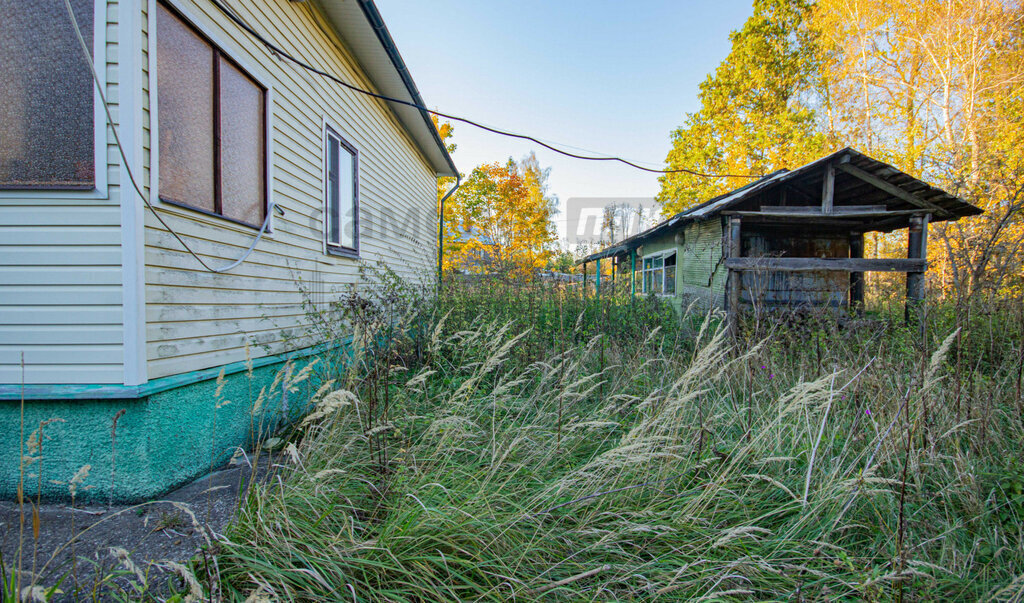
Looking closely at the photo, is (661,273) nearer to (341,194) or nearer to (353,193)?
(353,193)

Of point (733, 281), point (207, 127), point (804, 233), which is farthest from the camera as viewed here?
point (804, 233)

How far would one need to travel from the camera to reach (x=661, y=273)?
12750mm

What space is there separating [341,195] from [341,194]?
0.01m

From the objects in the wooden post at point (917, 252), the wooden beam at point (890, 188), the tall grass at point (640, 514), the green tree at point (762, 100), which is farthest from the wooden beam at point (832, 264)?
the green tree at point (762, 100)

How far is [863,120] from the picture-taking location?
14.8 metres

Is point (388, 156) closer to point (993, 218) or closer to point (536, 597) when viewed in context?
point (536, 597)

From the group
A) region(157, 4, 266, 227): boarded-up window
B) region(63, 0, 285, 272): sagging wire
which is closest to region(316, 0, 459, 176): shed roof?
region(157, 4, 266, 227): boarded-up window

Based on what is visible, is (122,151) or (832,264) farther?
(832,264)

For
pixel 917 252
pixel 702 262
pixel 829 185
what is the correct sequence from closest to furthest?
pixel 829 185, pixel 917 252, pixel 702 262

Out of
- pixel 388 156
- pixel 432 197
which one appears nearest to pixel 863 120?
pixel 432 197

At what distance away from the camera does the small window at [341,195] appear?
5280 millimetres

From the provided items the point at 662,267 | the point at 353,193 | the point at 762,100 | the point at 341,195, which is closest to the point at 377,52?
the point at 353,193

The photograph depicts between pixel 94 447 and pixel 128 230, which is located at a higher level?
pixel 128 230

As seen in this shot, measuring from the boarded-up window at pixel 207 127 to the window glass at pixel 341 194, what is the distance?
1408mm
